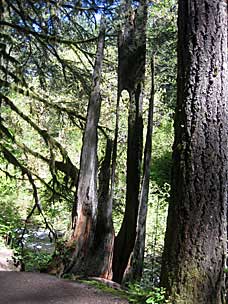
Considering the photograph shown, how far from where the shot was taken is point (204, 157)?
10.2 feet

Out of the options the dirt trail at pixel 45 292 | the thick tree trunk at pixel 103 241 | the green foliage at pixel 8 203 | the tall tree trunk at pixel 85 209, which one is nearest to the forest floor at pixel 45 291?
the dirt trail at pixel 45 292

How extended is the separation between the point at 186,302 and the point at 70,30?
23.6ft

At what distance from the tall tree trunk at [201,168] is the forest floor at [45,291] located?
75cm

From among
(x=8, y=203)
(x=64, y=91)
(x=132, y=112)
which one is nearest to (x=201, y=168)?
(x=132, y=112)

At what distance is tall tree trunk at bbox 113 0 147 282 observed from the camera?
6488mm

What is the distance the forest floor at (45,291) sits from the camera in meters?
3.55

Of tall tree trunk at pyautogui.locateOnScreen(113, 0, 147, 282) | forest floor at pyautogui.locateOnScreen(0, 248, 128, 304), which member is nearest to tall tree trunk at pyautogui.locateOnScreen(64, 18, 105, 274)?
tall tree trunk at pyautogui.locateOnScreen(113, 0, 147, 282)

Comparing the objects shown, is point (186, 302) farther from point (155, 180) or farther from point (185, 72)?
point (155, 180)

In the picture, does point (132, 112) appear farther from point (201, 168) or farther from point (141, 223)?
point (201, 168)

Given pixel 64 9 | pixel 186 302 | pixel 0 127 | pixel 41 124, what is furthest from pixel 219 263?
pixel 41 124

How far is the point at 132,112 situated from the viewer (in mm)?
6586

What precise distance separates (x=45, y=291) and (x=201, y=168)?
1.90m

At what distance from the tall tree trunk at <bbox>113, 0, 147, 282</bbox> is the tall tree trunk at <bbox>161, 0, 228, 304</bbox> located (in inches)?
127

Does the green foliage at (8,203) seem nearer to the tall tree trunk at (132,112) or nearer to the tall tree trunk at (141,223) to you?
the tall tree trunk at (132,112)
